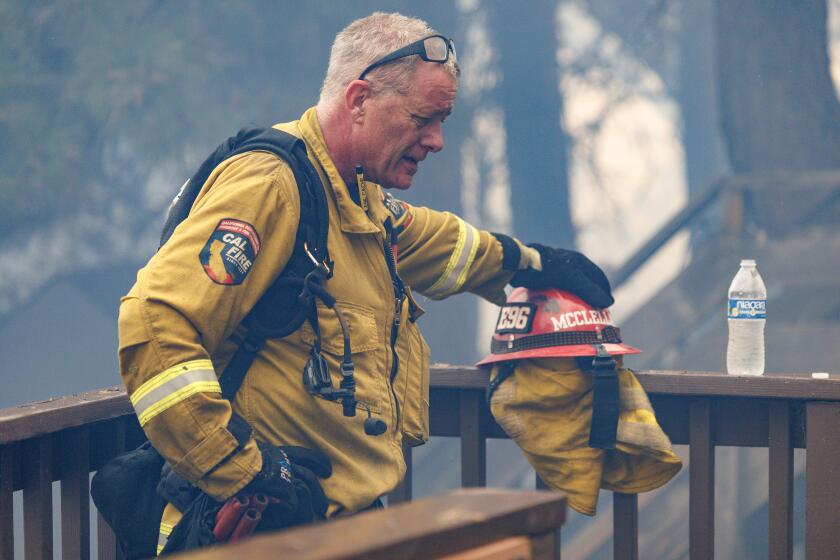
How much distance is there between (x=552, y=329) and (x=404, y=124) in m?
0.90

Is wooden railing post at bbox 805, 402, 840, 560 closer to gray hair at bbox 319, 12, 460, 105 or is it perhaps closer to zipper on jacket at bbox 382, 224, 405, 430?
zipper on jacket at bbox 382, 224, 405, 430

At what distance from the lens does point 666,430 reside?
11.5 ft

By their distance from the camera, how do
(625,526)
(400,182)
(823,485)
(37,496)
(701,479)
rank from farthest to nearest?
1. (625,526)
2. (701,479)
3. (823,485)
4. (400,182)
5. (37,496)

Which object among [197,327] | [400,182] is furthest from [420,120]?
[197,327]

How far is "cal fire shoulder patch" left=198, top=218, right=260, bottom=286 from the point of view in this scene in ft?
8.20

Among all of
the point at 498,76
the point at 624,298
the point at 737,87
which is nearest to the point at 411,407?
the point at 737,87

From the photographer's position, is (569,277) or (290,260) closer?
(290,260)

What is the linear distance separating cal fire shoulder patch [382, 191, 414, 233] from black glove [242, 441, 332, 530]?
852 mm

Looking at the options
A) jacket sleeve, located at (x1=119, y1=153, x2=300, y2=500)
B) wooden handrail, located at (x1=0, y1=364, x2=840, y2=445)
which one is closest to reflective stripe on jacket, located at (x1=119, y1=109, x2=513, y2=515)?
jacket sleeve, located at (x1=119, y1=153, x2=300, y2=500)

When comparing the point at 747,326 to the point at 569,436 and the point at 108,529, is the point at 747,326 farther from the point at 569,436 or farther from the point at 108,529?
the point at 108,529

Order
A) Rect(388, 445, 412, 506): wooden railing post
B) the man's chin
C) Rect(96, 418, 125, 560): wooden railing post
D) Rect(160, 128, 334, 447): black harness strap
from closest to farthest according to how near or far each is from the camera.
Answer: Rect(160, 128, 334, 447): black harness strap → the man's chin → Rect(96, 418, 125, 560): wooden railing post → Rect(388, 445, 412, 506): wooden railing post

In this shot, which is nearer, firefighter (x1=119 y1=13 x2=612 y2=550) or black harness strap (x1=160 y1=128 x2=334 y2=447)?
firefighter (x1=119 y1=13 x2=612 y2=550)

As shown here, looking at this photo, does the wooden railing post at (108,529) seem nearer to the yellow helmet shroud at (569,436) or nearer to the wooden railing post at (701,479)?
the yellow helmet shroud at (569,436)

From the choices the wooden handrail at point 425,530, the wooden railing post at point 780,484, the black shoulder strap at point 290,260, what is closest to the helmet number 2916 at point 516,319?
the wooden railing post at point 780,484
